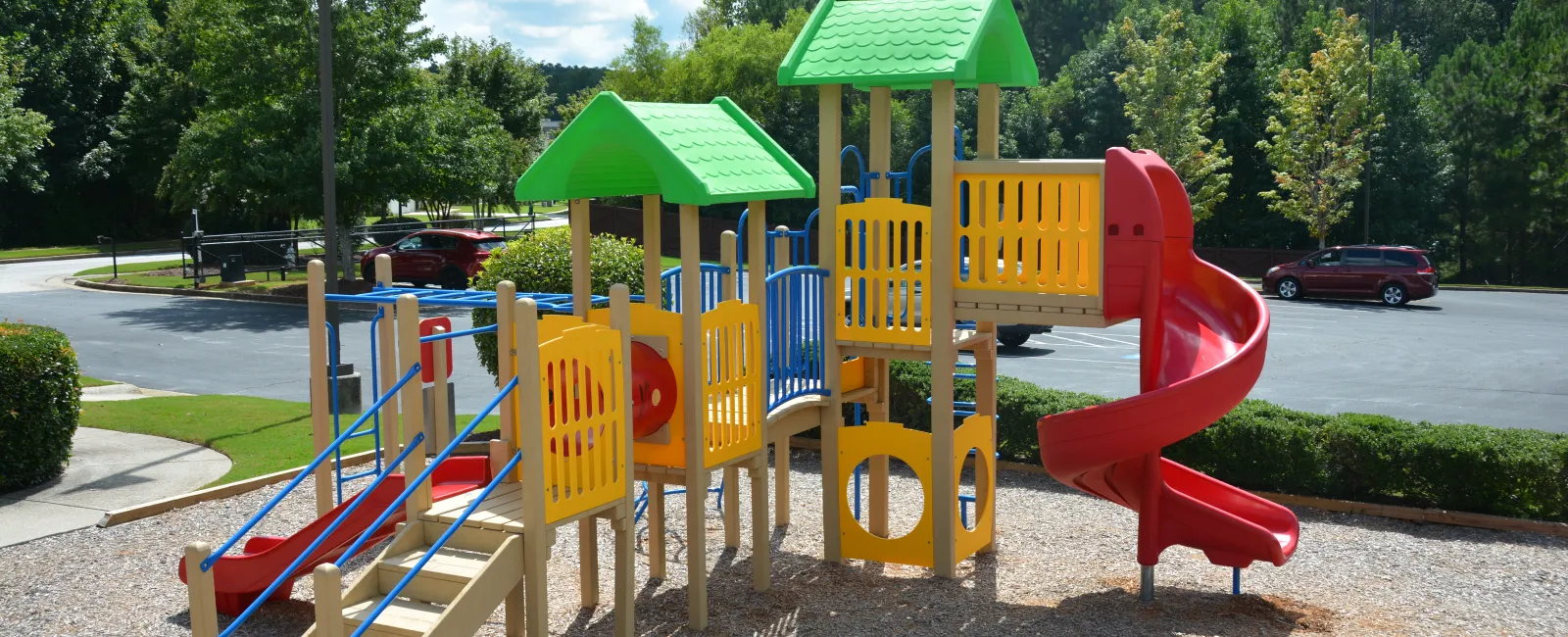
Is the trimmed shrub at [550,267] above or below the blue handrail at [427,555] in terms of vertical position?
above

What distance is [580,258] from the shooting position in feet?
27.3

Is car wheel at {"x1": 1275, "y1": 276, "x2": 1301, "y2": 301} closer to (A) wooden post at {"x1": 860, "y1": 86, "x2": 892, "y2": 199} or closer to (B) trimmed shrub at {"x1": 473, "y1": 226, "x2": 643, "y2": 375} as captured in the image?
(B) trimmed shrub at {"x1": 473, "y1": 226, "x2": 643, "y2": 375}

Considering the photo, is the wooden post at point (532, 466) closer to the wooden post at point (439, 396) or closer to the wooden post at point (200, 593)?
the wooden post at point (439, 396)

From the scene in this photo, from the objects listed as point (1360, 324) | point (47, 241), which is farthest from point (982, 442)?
point (47, 241)

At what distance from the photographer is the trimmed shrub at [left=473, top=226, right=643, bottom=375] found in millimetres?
12969

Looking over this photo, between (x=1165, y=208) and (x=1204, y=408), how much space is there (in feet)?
4.98

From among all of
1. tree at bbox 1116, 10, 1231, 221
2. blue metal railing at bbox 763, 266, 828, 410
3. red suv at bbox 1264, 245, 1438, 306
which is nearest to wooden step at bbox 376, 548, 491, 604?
blue metal railing at bbox 763, 266, 828, 410

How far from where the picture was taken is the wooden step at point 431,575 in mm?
6719

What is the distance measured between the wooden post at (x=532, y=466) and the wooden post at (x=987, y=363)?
3.80 metres

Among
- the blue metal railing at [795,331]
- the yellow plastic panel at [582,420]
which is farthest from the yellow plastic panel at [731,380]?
the yellow plastic panel at [582,420]

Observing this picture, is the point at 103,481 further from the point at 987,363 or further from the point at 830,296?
the point at 987,363

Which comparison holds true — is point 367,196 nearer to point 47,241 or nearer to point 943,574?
point 943,574

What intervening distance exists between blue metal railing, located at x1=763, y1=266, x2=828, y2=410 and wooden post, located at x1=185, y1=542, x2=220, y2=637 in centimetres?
406

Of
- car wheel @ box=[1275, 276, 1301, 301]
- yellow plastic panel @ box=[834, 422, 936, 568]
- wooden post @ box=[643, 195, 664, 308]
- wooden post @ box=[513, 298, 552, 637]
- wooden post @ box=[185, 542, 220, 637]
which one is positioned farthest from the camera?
car wheel @ box=[1275, 276, 1301, 301]
